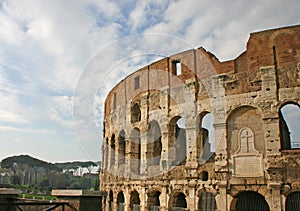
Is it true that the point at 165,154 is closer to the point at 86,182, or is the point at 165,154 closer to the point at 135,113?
the point at 135,113

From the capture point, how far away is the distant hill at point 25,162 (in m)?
71.1

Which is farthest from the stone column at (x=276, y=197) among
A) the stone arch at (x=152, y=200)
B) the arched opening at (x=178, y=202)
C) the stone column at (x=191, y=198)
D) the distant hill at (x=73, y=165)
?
the distant hill at (x=73, y=165)

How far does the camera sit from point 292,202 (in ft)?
40.3

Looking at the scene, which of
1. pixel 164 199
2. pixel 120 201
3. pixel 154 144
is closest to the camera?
pixel 164 199

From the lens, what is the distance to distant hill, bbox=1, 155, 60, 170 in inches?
2798

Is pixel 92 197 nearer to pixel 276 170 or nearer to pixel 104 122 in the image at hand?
pixel 276 170

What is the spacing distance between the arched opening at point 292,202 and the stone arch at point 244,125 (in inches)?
77.5

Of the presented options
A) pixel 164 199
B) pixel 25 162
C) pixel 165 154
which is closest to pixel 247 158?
pixel 165 154

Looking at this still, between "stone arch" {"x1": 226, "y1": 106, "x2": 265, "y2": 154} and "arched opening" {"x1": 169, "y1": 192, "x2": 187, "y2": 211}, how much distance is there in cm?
368

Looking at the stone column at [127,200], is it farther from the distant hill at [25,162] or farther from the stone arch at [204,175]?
the distant hill at [25,162]

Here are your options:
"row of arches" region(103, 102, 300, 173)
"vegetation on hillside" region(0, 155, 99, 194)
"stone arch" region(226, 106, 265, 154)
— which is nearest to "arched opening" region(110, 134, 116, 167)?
"row of arches" region(103, 102, 300, 173)

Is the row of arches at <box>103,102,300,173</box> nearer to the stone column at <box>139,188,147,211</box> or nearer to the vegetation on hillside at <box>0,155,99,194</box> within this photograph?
the stone column at <box>139,188,147,211</box>

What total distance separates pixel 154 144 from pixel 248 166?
585cm

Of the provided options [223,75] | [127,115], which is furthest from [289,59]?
[127,115]
